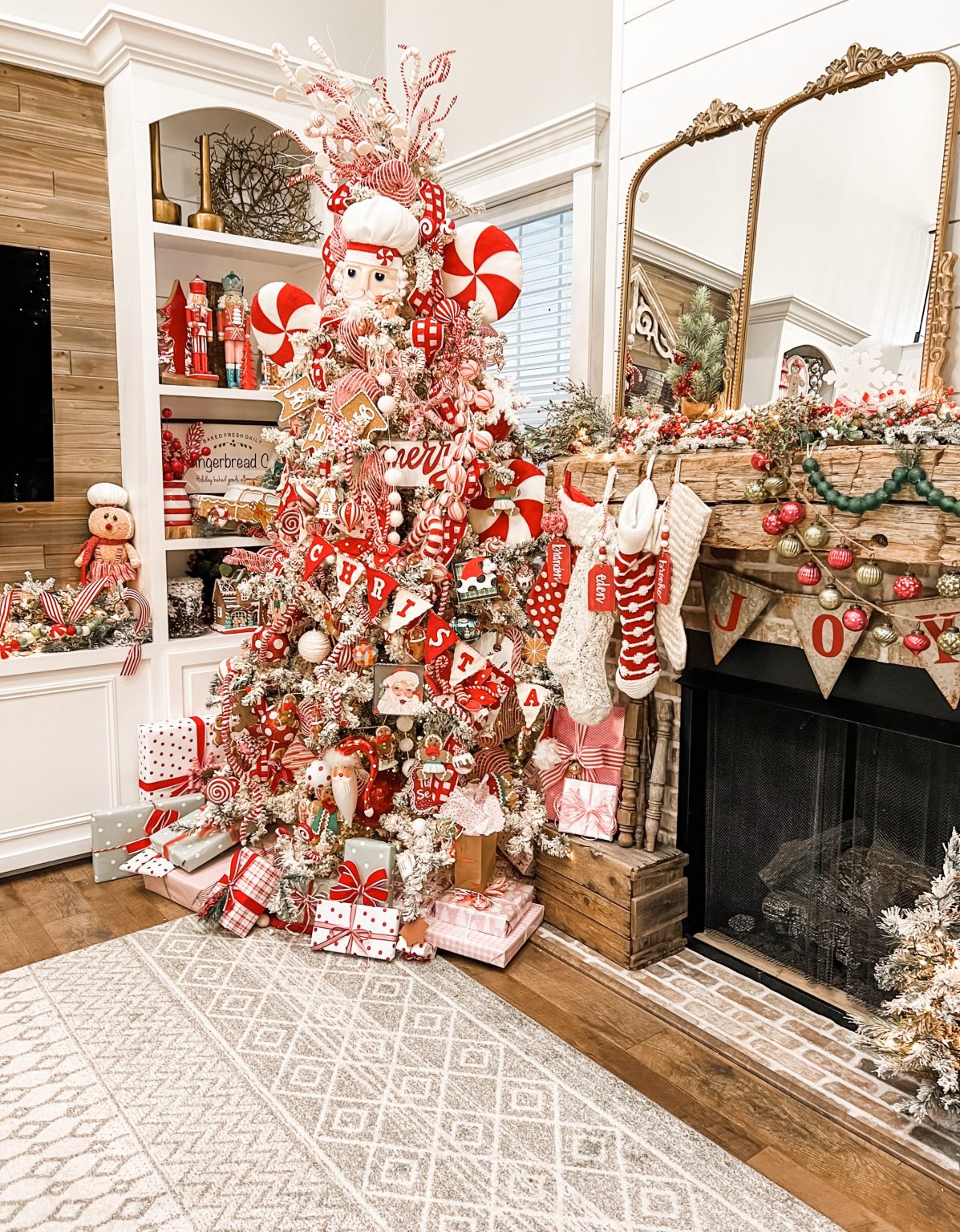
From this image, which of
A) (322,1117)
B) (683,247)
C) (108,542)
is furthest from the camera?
(108,542)

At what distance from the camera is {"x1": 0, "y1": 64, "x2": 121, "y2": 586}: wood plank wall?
123 inches

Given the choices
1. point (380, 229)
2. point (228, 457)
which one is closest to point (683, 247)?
point (380, 229)

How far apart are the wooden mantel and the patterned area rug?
4.09 feet

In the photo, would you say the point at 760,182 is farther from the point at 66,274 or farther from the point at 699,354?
the point at 66,274

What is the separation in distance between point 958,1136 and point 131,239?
3387mm

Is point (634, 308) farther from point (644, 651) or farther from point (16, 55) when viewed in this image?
point (16, 55)

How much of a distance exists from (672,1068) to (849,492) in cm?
132

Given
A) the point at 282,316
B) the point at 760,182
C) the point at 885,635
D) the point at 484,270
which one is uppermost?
the point at 760,182

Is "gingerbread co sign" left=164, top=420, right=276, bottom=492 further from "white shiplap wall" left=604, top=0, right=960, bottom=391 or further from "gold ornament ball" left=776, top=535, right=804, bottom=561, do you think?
"gold ornament ball" left=776, top=535, right=804, bottom=561

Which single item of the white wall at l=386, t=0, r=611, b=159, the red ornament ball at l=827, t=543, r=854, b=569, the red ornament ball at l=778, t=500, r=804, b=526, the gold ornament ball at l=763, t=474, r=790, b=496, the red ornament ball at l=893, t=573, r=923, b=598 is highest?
the white wall at l=386, t=0, r=611, b=159

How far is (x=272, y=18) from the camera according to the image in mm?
3662

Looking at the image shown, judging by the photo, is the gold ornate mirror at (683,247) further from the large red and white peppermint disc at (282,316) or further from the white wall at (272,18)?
the white wall at (272,18)

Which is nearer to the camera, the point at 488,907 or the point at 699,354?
the point at 699,354

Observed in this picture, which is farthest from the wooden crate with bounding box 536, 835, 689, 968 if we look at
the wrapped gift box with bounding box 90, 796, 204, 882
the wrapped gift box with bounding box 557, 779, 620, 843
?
the wrapped gift box with bounding box 90, 796, 204, 882
